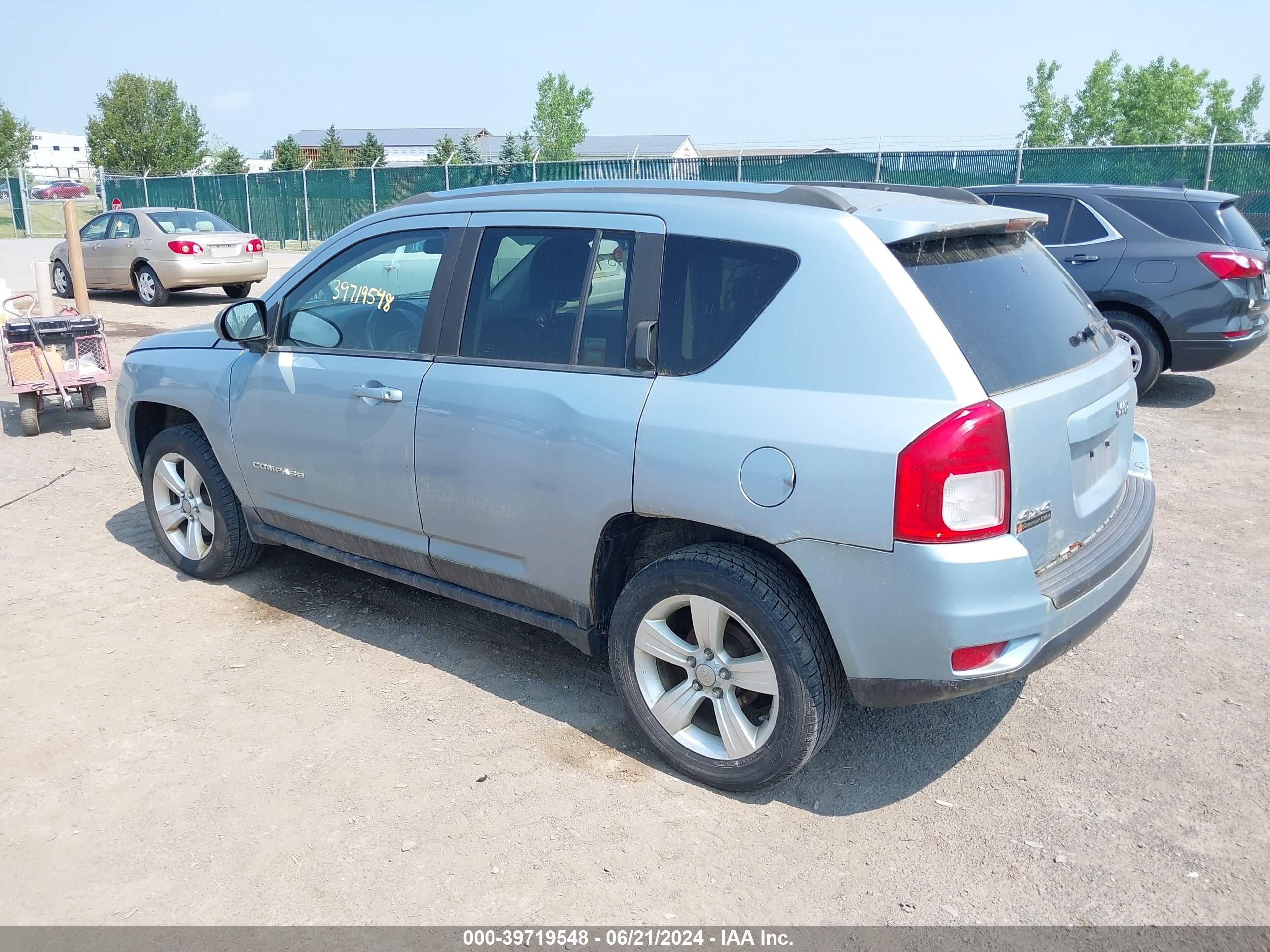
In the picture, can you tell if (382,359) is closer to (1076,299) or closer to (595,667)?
(595,667)

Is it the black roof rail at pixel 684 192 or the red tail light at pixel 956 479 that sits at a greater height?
the black roof rail at pixel 684 192

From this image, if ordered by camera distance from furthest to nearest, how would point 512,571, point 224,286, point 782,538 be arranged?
point 224,286 → point 512,571 → point 782,538

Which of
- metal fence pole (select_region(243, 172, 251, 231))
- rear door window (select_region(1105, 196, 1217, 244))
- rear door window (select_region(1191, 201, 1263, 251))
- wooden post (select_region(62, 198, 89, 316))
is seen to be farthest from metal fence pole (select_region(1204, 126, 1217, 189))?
metal fence pole (select_region(243, 172, 251, 231))

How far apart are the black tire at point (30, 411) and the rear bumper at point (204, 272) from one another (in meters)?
8.32

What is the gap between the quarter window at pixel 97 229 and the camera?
16.8 m

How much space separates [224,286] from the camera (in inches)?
655

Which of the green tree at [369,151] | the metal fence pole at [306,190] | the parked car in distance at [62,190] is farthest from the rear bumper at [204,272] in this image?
the green tree at [369,151]

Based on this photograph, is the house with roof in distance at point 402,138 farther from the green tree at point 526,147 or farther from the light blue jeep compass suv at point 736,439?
the light blue jeep compass suv at point 736,439

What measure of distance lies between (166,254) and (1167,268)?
45.0ft

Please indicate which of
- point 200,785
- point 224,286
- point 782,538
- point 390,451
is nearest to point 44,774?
point 200,785

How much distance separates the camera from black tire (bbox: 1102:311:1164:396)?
8.78 m

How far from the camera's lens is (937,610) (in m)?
2.85

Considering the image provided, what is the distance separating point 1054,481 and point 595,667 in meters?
2.04

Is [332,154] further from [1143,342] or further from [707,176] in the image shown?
[1143,342]
